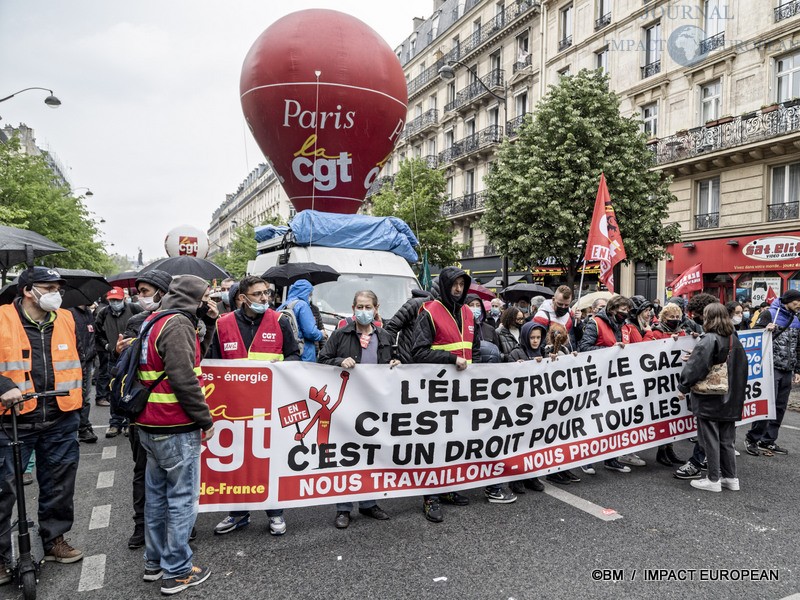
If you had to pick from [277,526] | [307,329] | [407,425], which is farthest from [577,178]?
[277,526]

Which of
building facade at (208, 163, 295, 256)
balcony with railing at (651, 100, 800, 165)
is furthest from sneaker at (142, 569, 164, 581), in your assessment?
building facade at (208, 163, 295, 256)

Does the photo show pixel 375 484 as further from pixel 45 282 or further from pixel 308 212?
pixel 308 212

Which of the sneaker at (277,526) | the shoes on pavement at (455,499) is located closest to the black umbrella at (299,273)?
the shoes on pavement at (455,499)

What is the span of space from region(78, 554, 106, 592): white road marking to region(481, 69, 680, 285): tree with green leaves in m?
16.2

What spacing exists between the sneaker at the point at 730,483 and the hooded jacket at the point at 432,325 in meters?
2.80

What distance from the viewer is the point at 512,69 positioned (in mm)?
30844

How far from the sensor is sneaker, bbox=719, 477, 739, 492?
5.11 m

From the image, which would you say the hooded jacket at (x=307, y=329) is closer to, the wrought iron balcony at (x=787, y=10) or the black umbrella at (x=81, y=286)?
the black umbrella at (x=81, y=286)

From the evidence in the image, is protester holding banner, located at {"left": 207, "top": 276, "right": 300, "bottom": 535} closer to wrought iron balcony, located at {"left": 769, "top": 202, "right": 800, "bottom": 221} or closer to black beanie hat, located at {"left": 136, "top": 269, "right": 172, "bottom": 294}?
black beanie hat, located at {"left": 136, "top": 269, "right": 172, "bottom": 294}

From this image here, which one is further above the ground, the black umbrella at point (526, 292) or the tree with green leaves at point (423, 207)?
the tree with green leaves at point (423, 207)

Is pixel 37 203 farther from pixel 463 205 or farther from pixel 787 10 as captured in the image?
pixel 787 10

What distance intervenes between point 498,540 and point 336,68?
8.01 meters

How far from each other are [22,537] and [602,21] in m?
28.4

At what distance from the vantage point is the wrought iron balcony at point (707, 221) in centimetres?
2072
